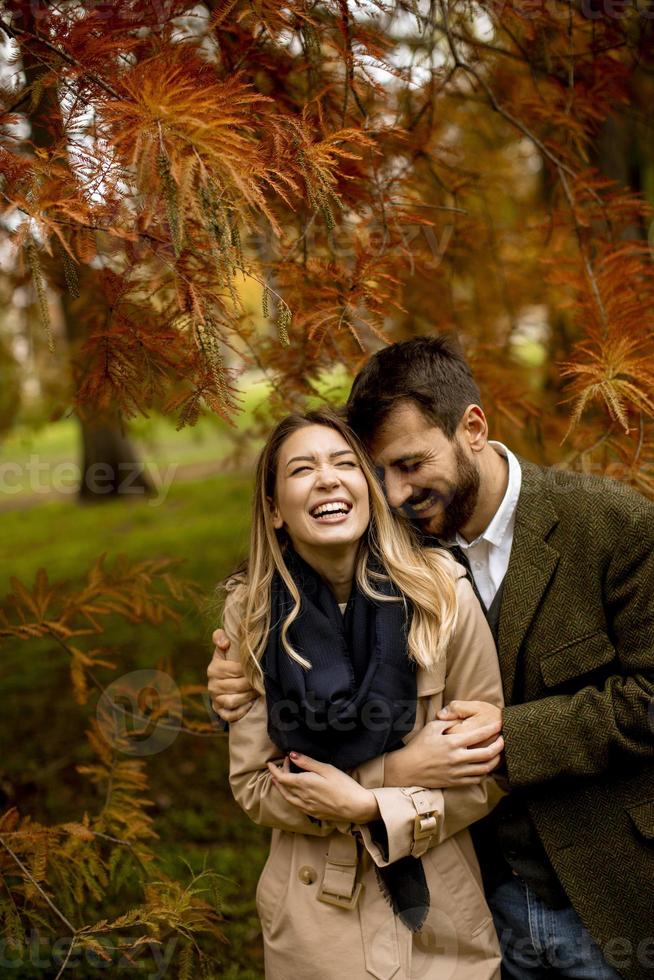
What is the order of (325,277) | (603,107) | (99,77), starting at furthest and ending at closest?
(603,107) → (325,277) → (99,77)

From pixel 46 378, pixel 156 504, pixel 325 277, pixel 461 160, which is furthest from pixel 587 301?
pixel 156 504

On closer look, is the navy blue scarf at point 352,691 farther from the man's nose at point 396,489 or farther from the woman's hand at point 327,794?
the man's nose at point 396,489

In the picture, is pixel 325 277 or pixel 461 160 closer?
pixel 325 277

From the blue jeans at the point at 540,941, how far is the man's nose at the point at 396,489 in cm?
104

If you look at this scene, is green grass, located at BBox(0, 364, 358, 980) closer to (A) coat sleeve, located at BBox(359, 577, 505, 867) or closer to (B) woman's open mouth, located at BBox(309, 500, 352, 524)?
(B) woman's open mouth, located at BBox(309, 500, 352, 524)

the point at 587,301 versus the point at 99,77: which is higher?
the point at 99,77

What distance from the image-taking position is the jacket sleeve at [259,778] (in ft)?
6.60

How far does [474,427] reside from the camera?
7.24 feet

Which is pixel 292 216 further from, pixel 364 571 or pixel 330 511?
pixel 364 571

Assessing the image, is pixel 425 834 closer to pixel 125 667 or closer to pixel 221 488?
pixel 125 667

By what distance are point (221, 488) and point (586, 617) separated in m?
8.09

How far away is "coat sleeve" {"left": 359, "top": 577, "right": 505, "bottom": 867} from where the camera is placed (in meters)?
1.91

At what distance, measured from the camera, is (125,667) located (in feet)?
16.1

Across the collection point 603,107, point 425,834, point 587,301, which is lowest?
point 425,834
